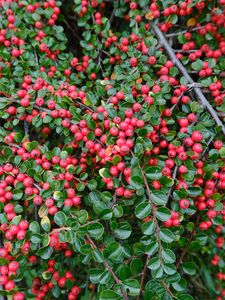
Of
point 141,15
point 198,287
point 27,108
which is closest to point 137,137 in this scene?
point 27,108

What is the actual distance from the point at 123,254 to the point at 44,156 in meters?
0.58

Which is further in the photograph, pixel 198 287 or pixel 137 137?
pixel 198 287

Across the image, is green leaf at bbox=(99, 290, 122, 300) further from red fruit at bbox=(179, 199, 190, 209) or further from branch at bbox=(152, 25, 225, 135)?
branch at bbox=(152, 25, 225, 135)

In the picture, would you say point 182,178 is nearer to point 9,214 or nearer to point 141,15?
point 9,214

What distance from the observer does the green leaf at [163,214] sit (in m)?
1.41

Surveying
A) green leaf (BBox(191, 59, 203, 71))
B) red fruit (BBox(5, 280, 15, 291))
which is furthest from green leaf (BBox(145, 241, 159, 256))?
green leaf (BBox(191, 59, 203, 71))

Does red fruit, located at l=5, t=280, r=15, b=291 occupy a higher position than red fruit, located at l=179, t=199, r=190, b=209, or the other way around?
red fruit, located at l=179, t=199, r=190, b=209

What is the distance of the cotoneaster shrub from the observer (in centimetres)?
145

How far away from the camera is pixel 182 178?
1578mm

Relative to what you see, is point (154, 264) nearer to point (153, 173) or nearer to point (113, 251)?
point (113, 251)

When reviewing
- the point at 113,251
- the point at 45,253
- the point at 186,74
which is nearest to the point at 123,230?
the point at 113,251

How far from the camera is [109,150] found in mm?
1524

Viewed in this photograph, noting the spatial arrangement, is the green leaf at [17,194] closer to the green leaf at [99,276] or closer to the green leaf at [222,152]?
the green leaf at [99,276]

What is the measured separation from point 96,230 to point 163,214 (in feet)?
0.94
